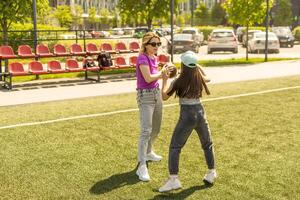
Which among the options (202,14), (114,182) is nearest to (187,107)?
(114,182)

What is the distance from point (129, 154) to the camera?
22.9 feet

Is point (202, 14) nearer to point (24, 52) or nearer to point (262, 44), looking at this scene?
point (262, 44)

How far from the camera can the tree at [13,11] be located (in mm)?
16516

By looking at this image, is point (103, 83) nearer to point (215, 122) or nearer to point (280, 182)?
point (215, 122)

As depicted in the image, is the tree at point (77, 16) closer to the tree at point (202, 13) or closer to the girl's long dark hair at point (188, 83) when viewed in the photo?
the tree at point (202, 13)

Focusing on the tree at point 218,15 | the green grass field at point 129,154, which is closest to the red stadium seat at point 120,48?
the green grass field at point 129,154

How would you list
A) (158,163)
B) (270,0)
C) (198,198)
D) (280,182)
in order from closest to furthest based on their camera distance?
1. (198,198)
2. (280,182)
3. (158,163)
4. (270,0)

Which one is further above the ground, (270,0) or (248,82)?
(270,0)

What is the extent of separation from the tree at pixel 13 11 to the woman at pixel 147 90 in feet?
40.4

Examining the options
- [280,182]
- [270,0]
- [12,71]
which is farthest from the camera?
[270,0]

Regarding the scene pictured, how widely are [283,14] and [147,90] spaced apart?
73.2 meters

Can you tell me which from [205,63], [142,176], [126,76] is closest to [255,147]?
[142,176]

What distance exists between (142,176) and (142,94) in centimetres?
109

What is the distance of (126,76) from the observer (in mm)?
17859
